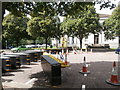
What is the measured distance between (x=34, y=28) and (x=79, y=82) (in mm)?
22480

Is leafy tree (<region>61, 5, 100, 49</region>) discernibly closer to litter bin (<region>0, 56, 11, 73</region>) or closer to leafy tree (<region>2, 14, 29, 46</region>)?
leafy tree (<region>2, 14, 29, 46</region>)

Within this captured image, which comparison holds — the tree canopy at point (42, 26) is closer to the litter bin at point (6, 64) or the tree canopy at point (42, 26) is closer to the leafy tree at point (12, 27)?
the leafy tree at point (12, 27)

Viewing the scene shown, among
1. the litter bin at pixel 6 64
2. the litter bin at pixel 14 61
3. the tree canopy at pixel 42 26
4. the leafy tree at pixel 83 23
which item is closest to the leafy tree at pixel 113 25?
the leafy tree at pixel 83 23

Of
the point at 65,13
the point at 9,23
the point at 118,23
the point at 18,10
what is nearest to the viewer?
the point at 18,10

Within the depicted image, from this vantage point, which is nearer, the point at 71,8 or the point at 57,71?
the point at 57,71

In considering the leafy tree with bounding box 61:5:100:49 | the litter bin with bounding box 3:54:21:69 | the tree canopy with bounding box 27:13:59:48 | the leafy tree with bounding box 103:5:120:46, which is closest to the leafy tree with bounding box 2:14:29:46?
the tree canopy with bounding box 27:13:59:48

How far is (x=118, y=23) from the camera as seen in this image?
30281 mm

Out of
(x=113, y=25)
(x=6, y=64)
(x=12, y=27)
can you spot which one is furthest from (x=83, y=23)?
(x=6, y=64)

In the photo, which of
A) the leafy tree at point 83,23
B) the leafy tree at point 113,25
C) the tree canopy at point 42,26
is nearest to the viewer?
the tree canopy at point 42,26

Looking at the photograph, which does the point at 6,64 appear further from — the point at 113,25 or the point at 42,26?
the point at 113,25

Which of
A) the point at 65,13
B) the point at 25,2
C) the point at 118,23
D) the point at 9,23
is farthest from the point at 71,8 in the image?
the point at 9,23

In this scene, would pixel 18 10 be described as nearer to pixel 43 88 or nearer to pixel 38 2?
pixel 38 2

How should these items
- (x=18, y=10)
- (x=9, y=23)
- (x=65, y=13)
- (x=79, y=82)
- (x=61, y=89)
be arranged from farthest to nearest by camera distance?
(x=9, y=23) → (x=65, y=13) → (x=18, y=10) → (x=79, y=82) → (x=61, y=89)

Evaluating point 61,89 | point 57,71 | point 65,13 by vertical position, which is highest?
point 65,13
